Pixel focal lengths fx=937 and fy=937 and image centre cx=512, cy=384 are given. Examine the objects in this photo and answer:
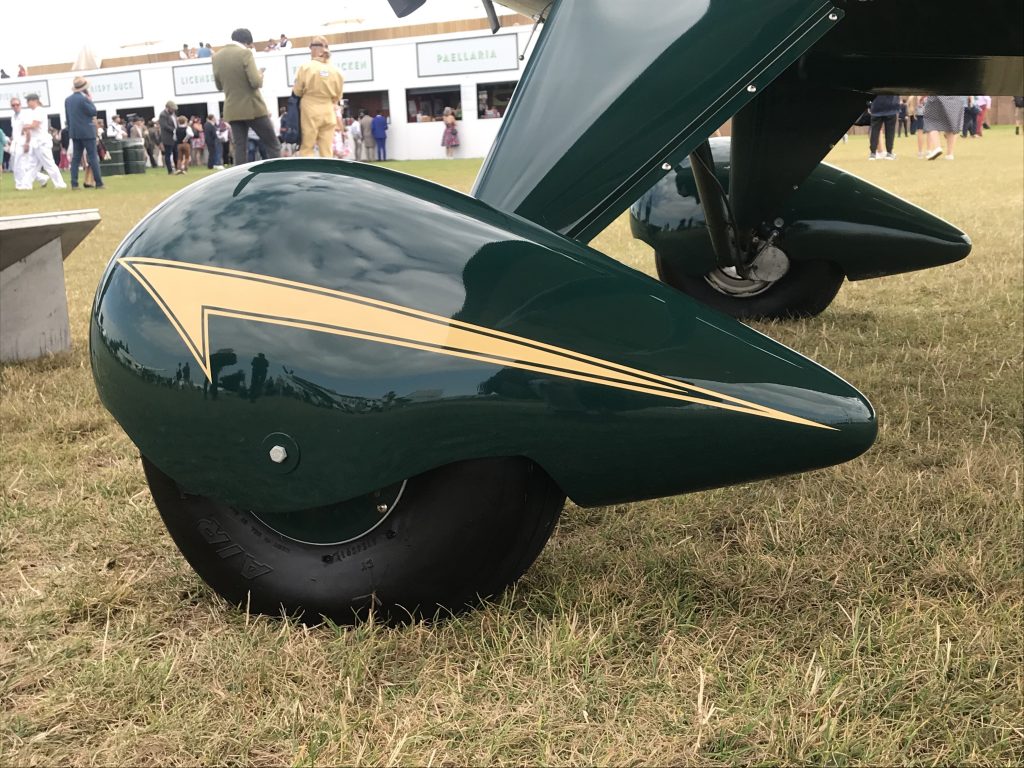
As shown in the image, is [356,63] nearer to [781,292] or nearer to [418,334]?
[781,292]

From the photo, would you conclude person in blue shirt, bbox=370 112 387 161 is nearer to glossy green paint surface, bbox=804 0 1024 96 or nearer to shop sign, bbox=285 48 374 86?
shop sign, bbox=285 48 374 86

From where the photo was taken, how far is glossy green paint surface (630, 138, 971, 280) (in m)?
3.38

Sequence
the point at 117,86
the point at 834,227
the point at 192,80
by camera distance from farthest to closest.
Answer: the point at 117,86 < the point at 192,80 < the point at 834,227

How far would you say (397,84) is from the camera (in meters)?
29.5

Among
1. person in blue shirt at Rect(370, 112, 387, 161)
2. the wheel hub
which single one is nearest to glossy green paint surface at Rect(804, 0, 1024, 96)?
the wheel hub

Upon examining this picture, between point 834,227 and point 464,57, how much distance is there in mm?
26451

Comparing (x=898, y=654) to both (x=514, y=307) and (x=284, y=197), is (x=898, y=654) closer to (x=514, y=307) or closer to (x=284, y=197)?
(x=514, y=307)

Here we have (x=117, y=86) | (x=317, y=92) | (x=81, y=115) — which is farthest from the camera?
(x=117, y=86)

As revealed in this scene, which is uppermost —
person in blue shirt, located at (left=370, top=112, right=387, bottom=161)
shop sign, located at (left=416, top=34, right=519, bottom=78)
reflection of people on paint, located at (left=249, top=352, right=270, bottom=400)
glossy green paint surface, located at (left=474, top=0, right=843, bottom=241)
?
shop sign, located at (left=416, top=34, right=519, bottom=78)

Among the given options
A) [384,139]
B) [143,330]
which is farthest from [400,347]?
[384,139]

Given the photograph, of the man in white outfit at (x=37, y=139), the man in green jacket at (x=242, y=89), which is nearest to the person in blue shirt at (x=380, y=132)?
the man in white outfit at (x=37, y=139)

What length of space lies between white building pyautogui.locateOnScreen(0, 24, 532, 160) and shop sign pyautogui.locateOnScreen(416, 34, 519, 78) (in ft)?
0.10

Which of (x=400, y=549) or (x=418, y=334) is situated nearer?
(x=418, y=334)

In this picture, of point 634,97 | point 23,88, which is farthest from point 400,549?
point 23,88
